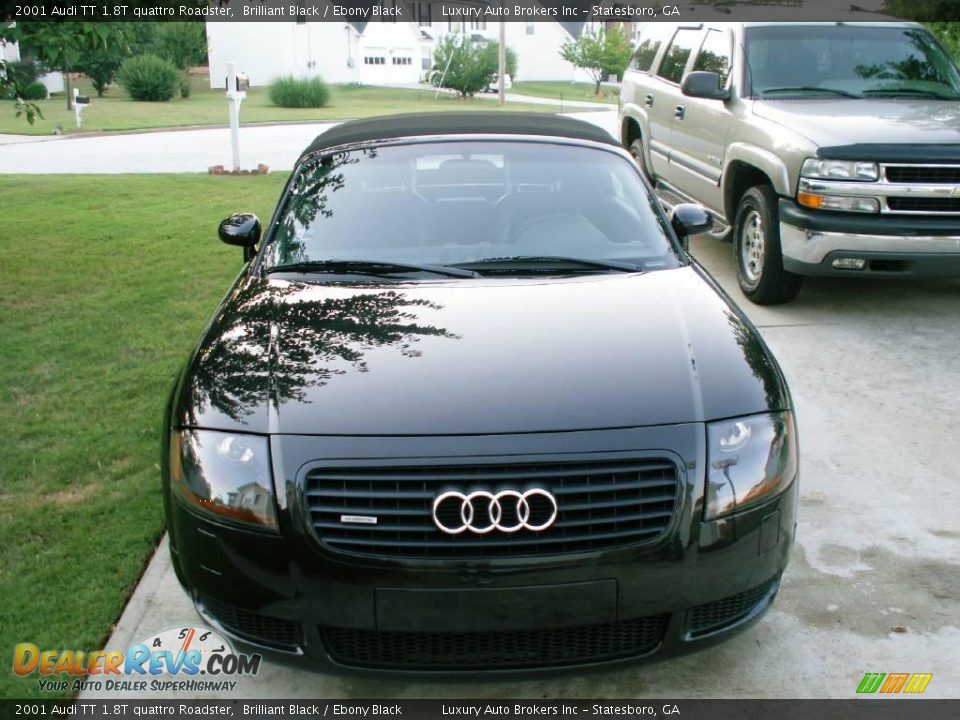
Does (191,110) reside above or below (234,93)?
below

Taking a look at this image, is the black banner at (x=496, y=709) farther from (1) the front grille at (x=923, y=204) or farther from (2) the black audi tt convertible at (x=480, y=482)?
(1) the front grille at (x=923, y=204)

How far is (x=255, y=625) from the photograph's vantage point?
109 inches

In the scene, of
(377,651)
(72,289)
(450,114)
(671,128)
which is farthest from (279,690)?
(671,128)

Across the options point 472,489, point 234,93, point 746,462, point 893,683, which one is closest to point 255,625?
point 472,489

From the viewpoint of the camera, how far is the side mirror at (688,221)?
4559 millimetres

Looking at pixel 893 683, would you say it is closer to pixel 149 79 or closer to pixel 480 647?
pixel 480 647

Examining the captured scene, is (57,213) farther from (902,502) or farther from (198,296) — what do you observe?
(902,502)

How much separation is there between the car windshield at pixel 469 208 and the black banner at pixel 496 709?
5.11ft

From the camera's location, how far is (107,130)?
81.6 ft

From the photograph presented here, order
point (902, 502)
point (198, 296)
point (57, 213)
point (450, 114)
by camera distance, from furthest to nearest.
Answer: point (57, 213), point (198, 296), point (450, 114), point (902, 502)

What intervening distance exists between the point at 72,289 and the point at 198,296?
1093 mm

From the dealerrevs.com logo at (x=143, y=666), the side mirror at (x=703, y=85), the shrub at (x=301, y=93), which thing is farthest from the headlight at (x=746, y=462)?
the shrub at (x=301, y=93)

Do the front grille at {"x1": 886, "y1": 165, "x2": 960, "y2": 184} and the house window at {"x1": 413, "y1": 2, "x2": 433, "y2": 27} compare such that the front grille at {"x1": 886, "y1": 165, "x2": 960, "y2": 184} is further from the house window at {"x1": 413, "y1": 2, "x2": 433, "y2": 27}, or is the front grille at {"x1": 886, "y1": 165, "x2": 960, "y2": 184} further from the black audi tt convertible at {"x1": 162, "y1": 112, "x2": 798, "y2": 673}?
the house window at {"x1": 413, "y1": 2, "x2": 433, "y2": 27}

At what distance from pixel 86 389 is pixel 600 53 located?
61089mm
